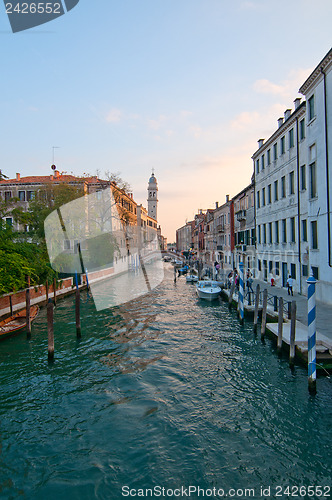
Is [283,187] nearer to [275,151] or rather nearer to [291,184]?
[291,184]

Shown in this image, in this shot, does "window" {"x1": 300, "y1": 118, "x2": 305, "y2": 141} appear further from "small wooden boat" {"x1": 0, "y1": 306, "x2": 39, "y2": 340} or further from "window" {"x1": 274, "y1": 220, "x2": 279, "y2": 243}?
"small wooden boat" {"x1": 0, "y1": 306, "x2": 39, "y2": 340}

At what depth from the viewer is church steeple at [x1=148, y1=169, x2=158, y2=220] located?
12500cm

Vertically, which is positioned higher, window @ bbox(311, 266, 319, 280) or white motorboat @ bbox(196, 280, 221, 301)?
window @ bbox(311, 266, 319, 280)

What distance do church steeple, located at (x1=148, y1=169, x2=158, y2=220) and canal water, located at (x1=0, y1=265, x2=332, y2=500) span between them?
112 meters

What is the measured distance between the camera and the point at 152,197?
413 feet

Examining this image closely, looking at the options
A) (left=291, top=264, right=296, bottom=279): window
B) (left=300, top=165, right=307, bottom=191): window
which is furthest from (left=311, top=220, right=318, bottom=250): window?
(left=291, top=264, right=296, bottom=279): window

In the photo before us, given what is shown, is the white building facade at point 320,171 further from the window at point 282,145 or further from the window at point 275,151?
the window at point 275,151

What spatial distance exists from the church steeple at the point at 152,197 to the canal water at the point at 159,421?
112489 millimetres

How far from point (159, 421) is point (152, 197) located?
120705mm

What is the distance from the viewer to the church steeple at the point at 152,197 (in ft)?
410

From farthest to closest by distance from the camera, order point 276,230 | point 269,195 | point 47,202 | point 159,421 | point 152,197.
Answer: point 152,197
point 47,202
point 269,195
point 276,230
point 159,421

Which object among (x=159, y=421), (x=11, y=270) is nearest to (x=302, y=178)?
(x=159, y=421)

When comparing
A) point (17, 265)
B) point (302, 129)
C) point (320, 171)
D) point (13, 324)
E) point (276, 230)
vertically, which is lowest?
point (13, 324)

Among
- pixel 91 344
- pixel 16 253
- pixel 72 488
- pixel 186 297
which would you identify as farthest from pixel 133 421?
pixel 186 297
